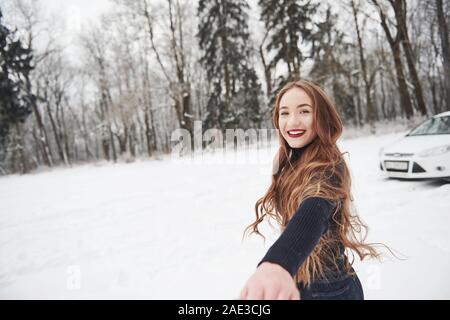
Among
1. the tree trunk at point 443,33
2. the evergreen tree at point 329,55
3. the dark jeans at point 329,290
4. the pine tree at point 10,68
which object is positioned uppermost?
the evergreen tree at point 329,55

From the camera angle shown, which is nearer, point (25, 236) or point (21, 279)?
point (21, 279)

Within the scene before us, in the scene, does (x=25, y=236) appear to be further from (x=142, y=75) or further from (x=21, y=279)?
(x=142, y=75)

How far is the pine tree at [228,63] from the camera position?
16.1 metres

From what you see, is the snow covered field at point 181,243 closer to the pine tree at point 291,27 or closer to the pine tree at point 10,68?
the pine tree at point 10,68

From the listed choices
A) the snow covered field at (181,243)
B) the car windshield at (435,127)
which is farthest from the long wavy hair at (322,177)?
the car windshield at (435,127)

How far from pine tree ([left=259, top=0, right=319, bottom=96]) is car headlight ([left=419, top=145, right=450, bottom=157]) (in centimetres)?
1171

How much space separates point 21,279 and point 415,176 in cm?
628

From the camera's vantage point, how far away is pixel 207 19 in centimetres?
1620

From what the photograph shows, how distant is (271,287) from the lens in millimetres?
659

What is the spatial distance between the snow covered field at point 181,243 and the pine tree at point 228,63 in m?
12.2

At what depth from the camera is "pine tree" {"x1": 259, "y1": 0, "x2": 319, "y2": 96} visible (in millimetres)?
15867

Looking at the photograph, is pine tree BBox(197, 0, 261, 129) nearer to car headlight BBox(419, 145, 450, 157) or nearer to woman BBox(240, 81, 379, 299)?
car headlight BBox(419, 145, 450, 157)

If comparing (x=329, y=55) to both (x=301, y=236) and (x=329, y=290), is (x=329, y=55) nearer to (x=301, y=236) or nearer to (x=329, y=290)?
(x=329, y=290)
